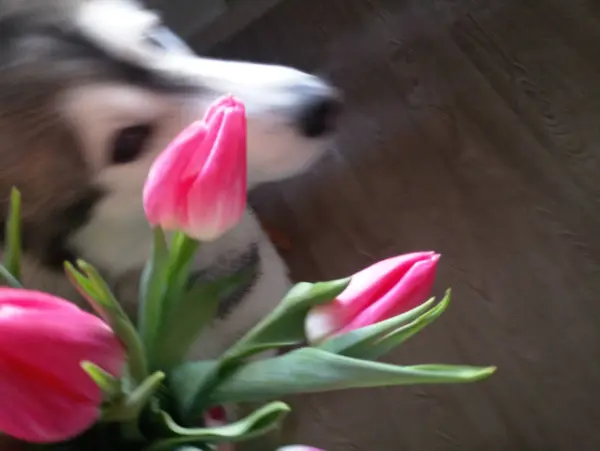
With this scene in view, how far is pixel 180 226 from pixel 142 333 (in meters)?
0.10

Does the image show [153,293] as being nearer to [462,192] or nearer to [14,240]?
[14,240]

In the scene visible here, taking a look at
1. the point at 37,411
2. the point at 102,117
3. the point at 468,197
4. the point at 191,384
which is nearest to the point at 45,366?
the point at 37,411

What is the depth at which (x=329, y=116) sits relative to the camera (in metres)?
0.81

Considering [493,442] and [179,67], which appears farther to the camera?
[493,442]

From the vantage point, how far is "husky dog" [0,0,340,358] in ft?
2.24

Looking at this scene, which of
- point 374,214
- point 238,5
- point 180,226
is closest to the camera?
point 180,226

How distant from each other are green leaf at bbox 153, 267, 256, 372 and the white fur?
0.31 metres

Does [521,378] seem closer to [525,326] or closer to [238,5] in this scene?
[525,326]

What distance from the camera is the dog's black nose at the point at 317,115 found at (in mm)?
765

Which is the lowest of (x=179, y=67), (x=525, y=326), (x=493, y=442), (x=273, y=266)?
(x=493, y=442)

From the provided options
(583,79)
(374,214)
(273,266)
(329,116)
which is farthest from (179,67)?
(583,79)

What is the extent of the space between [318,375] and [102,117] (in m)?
0.42

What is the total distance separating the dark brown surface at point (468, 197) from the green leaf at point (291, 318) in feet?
2.52

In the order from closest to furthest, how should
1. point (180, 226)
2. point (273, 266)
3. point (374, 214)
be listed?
1. point (180, 226)
2. point (273, 266)
3. point (374, 214)
